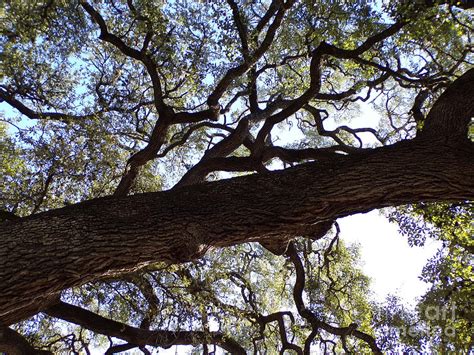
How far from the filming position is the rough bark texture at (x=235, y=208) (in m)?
3.96

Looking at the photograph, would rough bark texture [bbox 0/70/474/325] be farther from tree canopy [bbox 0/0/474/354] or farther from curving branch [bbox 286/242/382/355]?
curving branch [bbox 286/242/382/355]

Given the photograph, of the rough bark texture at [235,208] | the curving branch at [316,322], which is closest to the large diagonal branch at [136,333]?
the curving branch at [316,322]

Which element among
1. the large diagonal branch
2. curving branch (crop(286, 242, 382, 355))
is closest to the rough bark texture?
curving branch (crop(286, 242, 382, 355))

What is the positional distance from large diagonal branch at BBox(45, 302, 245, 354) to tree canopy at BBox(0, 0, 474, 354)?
0.11 feet

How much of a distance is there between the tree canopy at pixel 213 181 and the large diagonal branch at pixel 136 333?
35 millimetres

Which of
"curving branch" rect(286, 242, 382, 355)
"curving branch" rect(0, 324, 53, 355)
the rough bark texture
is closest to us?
the rough bark texture

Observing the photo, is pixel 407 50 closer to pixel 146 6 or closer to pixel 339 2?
pixel 339 2

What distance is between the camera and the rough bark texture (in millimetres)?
3963

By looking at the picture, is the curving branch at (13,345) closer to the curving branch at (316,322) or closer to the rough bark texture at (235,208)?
the rough bark texture at (235,208)

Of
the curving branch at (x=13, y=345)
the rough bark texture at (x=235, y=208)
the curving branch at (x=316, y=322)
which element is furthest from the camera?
the curving branch at (x=316, y=322)

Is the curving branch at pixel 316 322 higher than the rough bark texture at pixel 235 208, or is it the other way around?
the rough bark texture at pixel 235 208

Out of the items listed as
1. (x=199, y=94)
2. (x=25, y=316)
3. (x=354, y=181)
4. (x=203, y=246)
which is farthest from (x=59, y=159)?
(x=354, y=181)

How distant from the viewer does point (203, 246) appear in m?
4.35

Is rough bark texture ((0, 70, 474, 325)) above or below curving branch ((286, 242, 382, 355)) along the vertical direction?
above
